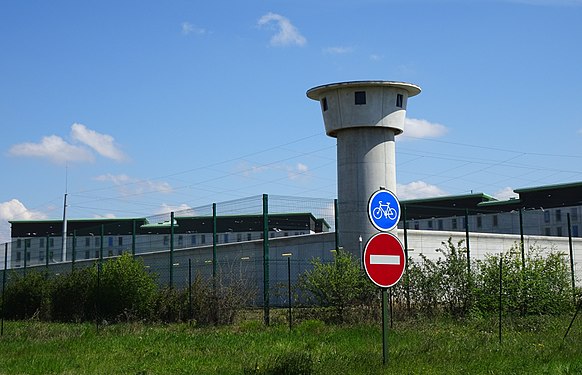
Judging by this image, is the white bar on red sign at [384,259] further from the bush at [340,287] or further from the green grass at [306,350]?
the bush at [340,287]

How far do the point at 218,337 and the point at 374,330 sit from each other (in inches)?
145

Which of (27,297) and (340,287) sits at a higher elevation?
(340,287)

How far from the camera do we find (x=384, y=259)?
12.6m

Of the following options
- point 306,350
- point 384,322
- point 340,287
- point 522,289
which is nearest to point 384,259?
point 384,322

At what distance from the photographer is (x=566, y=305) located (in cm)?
2353

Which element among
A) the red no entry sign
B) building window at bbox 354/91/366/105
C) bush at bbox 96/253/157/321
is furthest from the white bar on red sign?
building window at bbox 354/91/366/105

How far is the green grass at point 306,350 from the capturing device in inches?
520

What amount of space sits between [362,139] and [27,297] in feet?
48.7

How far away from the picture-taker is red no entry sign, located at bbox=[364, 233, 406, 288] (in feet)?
A: 40.6

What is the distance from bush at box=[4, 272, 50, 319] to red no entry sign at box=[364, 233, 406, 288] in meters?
21.2

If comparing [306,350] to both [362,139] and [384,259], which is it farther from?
[362,139]

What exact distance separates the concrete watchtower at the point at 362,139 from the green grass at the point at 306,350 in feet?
35.4

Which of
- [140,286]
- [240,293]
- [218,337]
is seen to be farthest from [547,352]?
[140,286]

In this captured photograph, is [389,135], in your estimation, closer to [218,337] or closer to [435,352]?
[218,337]
